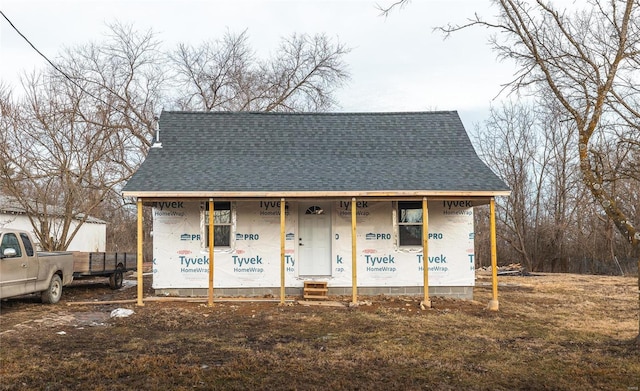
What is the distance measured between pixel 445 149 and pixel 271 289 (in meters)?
5.82

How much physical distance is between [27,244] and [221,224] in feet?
14.0

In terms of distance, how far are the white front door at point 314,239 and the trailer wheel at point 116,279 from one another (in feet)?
18.9

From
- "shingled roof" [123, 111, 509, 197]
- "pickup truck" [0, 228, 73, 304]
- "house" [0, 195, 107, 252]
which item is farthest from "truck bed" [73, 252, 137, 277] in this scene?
"house" [0, 195, 107, 252]

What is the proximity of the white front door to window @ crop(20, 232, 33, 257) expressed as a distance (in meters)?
6.01

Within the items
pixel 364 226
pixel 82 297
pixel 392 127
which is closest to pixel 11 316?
pixel 82 297

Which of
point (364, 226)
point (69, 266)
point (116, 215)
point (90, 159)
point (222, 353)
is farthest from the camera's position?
point (116, 215)

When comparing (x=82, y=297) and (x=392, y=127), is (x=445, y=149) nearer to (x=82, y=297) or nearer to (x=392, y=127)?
(x=392, y=127)

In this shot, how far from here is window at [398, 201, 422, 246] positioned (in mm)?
13328

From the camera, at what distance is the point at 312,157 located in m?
13.6

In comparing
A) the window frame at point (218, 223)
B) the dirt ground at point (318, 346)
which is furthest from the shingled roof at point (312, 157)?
the dirt ground at point (318, 346)

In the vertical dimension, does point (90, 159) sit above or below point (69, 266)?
above

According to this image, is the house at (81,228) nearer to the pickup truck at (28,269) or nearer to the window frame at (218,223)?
the pickup truck at (28,269)

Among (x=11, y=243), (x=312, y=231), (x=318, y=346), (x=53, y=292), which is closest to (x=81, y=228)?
(x=53, y=292)

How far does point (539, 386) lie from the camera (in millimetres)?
5699
